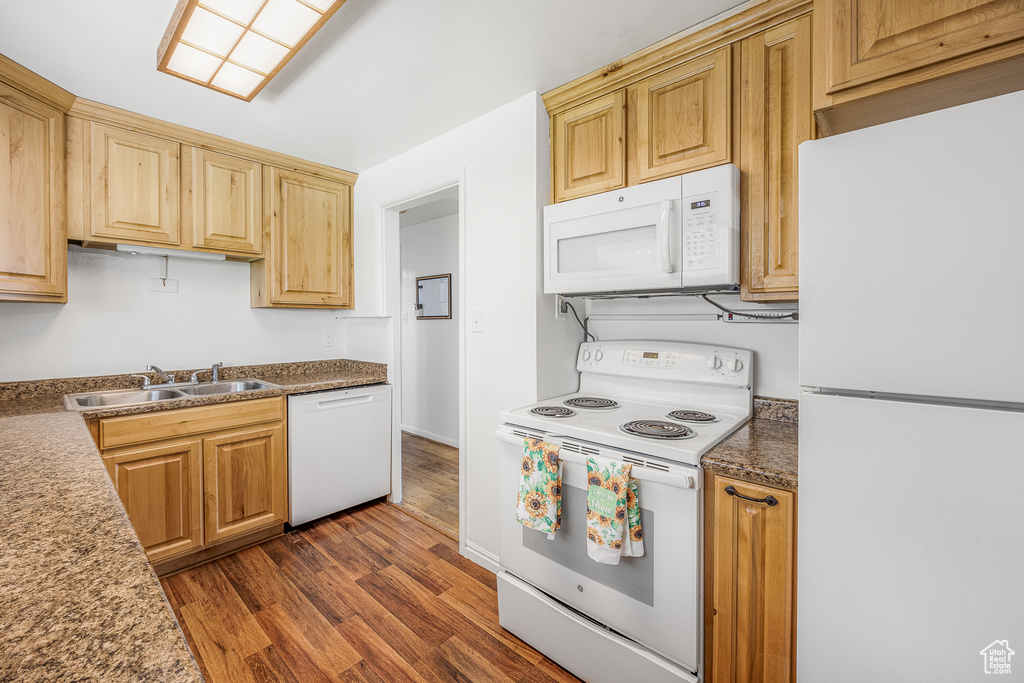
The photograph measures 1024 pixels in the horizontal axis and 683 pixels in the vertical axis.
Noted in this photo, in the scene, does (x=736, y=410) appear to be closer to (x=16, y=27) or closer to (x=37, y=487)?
(x=37, y=487)

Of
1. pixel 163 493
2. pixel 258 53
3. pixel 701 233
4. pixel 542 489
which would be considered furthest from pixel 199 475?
pixel 701 233

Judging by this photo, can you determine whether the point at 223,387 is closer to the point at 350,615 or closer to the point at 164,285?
the point at 164,285

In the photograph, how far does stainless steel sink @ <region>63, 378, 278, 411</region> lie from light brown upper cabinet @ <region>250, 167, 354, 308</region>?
54cm

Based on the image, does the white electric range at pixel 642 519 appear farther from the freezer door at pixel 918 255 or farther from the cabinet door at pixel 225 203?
the cabinet door at pixel 225 203

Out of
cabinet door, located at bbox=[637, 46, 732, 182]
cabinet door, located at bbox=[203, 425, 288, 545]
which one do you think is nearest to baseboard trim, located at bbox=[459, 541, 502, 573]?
cabinet door, located at bbox=[203, 425, 288, 545]

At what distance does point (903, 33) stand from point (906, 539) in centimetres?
109

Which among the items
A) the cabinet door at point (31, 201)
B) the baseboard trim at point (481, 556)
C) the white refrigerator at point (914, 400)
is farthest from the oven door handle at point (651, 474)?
the cabinet door at point (31, 201)

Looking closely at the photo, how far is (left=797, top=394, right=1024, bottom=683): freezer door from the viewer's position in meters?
0.82

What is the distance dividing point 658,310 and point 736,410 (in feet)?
1.86

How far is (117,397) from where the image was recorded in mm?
2365

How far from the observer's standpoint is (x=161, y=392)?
249cm

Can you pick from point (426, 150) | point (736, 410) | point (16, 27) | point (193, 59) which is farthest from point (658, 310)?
point (16, 27)

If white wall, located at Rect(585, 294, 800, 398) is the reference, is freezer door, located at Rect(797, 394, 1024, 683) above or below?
below

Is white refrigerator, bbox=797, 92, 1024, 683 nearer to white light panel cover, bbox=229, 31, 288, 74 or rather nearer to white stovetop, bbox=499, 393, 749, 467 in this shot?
white stovetop, bbox=499, 393, 749, 467
